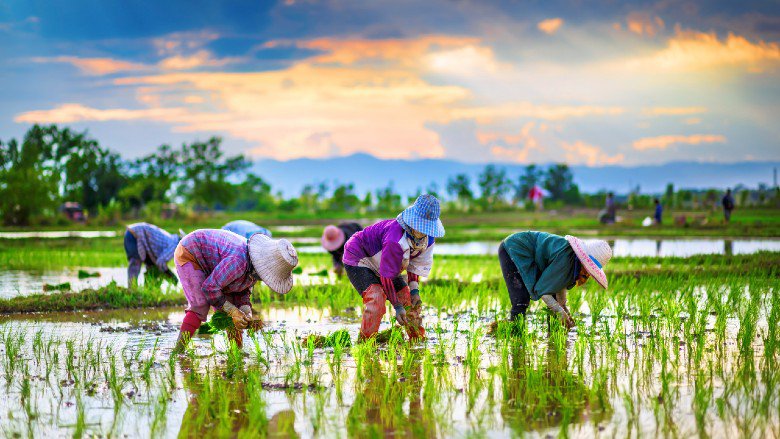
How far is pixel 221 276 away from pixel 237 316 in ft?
0.86

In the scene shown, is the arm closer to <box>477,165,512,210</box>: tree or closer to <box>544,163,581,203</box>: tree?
<box>477,165,512,210</box>: tree

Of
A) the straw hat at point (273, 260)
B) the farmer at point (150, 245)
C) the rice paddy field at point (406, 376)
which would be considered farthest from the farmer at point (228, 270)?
the farmer at point (150, 245)

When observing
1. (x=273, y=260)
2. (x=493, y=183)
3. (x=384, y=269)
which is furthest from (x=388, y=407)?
(x=493, y=183)

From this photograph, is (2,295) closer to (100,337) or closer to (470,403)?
(100,337)

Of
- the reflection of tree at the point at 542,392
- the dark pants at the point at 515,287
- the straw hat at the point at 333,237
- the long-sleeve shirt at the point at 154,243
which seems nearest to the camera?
the reflection of tree at the point at 542,392

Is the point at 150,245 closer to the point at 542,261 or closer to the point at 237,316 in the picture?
the point at 237,316

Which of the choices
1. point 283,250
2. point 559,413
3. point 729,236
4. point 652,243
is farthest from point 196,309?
point 729,236

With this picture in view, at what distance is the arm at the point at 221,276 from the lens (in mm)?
4809

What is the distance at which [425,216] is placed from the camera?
15.9 ft

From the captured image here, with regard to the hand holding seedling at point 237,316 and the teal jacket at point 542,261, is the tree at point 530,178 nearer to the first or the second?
the teal jacket at point 542,261

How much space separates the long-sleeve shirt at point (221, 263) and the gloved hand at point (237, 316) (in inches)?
1.9

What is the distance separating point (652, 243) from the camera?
56.1 ft

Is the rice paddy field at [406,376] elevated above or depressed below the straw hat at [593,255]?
below

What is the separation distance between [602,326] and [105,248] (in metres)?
12.7
